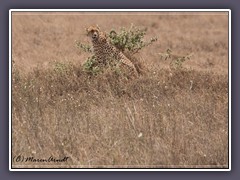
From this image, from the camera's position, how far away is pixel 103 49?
9.12 meters

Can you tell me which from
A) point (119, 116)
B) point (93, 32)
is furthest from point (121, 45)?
point (119, 116)

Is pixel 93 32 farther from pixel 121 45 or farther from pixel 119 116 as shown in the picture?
pixel 119 116

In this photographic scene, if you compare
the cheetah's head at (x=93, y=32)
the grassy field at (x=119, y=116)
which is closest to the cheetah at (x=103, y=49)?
the cheetah's head at (x=93, y=32)

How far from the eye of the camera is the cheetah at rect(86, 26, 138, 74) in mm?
9023

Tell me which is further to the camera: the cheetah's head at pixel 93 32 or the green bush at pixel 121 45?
the green bush at pixel 121 45

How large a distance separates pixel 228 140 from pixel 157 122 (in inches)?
37.4

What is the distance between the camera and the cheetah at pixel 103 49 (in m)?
9.02

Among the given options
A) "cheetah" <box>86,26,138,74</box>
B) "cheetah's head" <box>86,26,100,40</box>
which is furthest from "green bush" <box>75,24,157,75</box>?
"cheetah's head" <box>86,26,100,40</box>

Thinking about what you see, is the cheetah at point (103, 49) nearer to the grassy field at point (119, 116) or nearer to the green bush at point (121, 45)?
the green bush at point (121, 45)

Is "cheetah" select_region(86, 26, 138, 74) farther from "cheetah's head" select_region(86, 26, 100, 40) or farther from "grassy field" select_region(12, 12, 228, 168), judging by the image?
"grassy field" select_region(12, 12, 228, 168)

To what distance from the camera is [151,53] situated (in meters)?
12.3

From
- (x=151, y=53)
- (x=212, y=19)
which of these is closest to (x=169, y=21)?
(x=212, y=19)

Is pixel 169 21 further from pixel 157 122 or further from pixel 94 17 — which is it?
pixel 157 122

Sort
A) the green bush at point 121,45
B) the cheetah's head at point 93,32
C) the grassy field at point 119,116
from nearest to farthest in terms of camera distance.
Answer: the grassy field at point 119,116 → the cheetah's head at point 93,32 → the green bush at point 121,45
